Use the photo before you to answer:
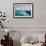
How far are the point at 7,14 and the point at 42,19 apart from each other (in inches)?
44.7

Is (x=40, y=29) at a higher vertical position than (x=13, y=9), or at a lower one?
lower

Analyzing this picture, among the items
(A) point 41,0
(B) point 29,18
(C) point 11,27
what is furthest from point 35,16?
(C) point 11,27

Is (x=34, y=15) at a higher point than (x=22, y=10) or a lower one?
lower

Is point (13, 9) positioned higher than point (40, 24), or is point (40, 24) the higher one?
point (13, 9)

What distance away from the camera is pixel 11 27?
15.1 feet

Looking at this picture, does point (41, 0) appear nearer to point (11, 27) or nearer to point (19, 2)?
point (19, 2)

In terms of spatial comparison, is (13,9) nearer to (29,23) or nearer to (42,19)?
(29,23)

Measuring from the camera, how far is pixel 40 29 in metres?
4.57

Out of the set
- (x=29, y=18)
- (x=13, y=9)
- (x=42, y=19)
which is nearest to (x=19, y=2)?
(x=13, y=9)

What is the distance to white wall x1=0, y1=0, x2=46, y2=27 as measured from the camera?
4.57 metres

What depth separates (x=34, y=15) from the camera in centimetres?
457

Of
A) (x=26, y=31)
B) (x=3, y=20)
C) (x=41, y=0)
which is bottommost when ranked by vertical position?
(x=26, y=31)

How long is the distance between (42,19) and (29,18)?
1.37 ft

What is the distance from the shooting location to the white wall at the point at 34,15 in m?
4.57
